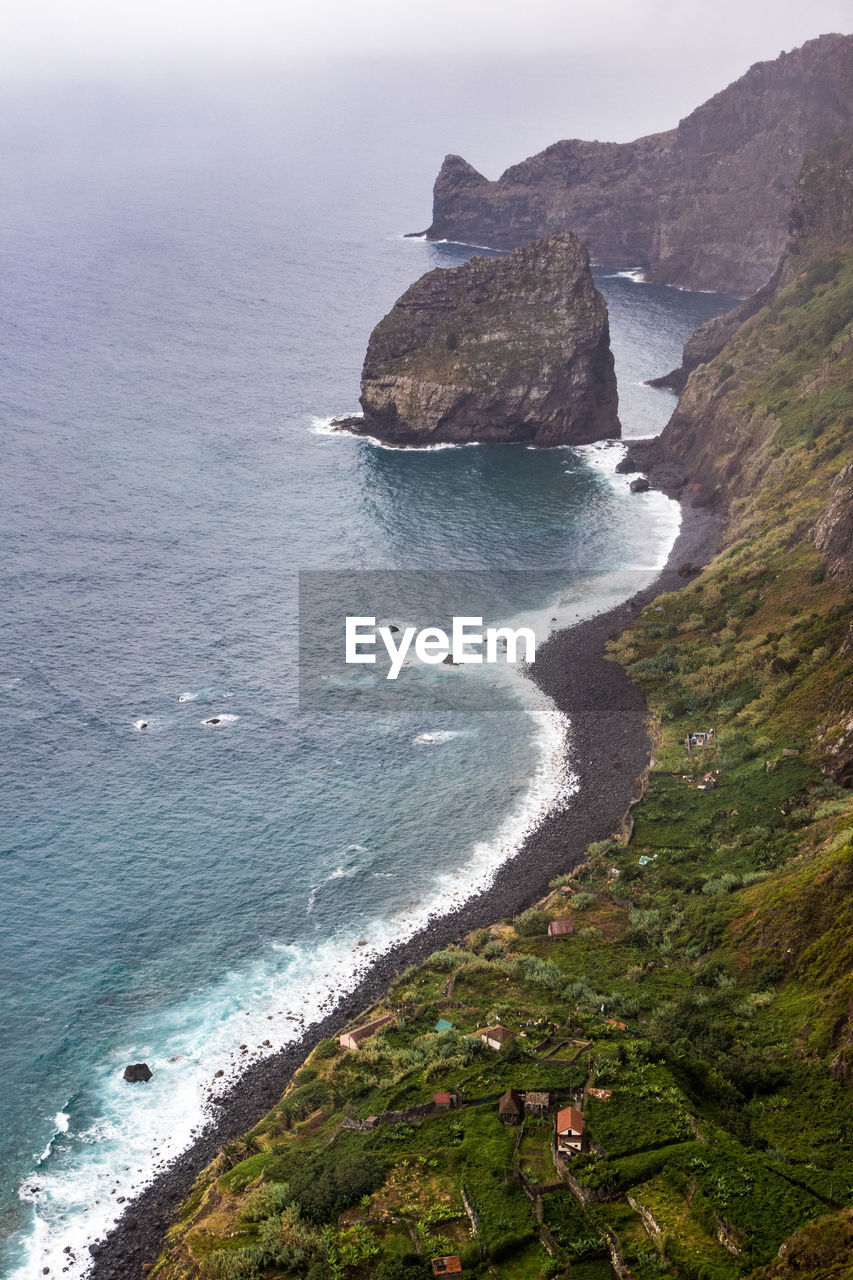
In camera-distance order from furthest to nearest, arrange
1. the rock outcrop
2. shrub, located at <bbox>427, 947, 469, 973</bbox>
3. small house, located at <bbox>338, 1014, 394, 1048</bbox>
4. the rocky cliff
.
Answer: the rock outcrop → the rocky cliff → shrub, located at <bbox>427, 947, 469, 973</bbox> → small house, located at <bbox>338, 1014, 394, 1048</bbox>

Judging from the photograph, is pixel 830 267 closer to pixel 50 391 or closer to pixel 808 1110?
pixel 50 391

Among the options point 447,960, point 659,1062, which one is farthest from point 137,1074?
point 659,1062

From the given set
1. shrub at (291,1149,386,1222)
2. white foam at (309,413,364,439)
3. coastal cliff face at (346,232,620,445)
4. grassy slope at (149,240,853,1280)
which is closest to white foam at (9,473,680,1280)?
grassy slope at (149,240,853,1280)

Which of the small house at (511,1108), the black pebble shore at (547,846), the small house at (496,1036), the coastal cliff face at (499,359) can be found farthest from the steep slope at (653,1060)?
the coastal cliff face at (499,359)

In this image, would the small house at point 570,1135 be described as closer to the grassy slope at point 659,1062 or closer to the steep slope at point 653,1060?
the steep slope at point 653,1060

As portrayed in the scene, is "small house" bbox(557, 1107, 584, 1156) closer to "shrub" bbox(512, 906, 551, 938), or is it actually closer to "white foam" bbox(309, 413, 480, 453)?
"shrub" bbox(512, 906, 551, 938)

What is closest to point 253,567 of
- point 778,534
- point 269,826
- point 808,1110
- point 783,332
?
point 269,826

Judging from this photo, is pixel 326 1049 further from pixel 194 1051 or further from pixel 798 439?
pixel 798 439
